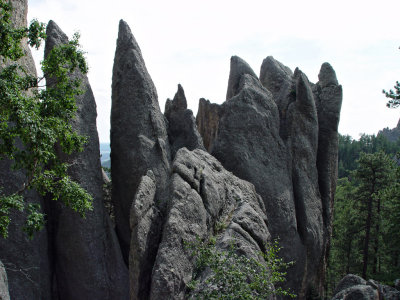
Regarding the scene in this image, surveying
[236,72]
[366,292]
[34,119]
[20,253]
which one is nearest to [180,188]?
[34,119]

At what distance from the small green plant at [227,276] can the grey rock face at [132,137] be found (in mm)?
6325

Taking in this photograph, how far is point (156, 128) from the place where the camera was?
22000mm

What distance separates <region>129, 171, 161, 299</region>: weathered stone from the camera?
14547 mm

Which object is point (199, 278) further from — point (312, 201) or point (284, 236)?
point (312, 201)

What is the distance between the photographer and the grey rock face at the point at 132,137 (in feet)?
69.6

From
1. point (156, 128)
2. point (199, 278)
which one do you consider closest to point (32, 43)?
point (156, 128)

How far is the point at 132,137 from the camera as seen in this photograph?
70.7ft

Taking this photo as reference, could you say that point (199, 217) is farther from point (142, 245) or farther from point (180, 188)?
point (142, 245)

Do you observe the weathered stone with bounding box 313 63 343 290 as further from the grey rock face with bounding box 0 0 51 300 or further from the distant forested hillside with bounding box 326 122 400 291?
Result: the grey rock face with bounding box 0 0 51 300

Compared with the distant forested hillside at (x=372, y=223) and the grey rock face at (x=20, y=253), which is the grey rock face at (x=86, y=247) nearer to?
the grey rock face at (x=20, y=253)

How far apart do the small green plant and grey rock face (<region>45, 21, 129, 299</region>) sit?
661 cm

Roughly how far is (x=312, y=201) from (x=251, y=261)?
40.2ft

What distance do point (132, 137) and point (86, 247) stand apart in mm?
5548

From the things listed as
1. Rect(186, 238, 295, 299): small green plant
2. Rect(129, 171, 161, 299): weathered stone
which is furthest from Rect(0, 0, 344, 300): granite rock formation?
Rect(186, 238, 295, 299): small green plant
